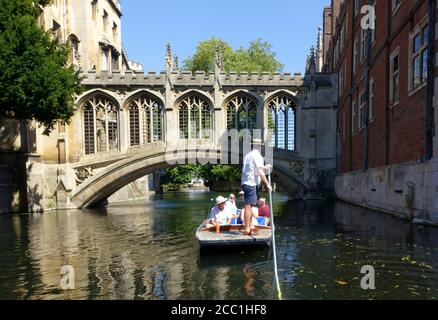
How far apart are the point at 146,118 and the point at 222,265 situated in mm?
18443

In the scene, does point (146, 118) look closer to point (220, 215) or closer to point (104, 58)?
point (104, 58)

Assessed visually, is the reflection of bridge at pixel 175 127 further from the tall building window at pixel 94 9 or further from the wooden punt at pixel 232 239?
the wooden punt at pixel 232 239

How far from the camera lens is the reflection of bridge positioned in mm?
23141

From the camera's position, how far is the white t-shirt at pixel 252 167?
7641mm

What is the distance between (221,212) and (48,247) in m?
4.86

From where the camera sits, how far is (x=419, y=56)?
1172 centimetres

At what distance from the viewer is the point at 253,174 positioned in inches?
306

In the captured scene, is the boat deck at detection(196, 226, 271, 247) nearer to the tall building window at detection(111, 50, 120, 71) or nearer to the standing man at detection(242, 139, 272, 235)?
the standing man at detection(242, 139, 272, 235)

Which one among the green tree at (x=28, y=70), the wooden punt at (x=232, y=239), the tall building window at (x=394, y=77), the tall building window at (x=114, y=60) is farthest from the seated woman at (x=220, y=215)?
the tall building window at (x=114, y=60)

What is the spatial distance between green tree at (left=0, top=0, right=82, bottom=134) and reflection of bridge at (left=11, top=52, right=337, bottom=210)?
6.41m

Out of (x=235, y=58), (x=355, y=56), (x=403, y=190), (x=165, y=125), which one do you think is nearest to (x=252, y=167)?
Result: (x=403, y=190)

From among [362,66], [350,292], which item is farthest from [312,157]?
[350,292]

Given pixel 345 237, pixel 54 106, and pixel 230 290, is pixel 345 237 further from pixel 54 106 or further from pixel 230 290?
pixel 54 106
